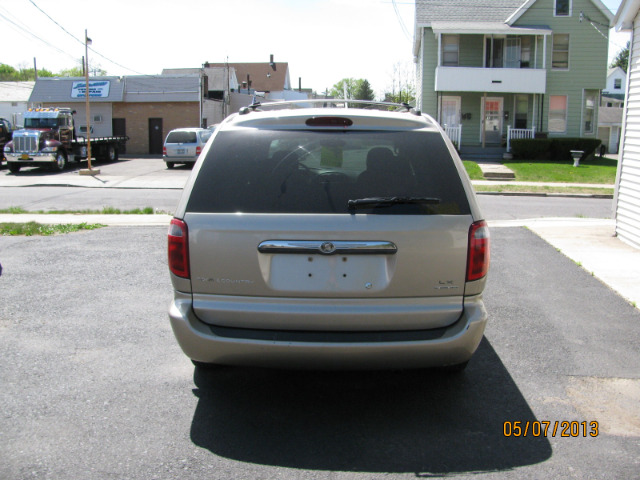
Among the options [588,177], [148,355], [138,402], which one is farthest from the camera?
→ [588,177]

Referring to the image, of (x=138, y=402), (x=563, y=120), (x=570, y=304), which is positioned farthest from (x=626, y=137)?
(x=563, y=120)

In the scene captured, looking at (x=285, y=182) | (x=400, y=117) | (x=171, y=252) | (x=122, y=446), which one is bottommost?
(x=122, y=446)

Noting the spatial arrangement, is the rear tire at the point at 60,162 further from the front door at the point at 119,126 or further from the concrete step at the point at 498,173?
the concrete step at the point at 498,173

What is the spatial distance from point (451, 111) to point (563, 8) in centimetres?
745

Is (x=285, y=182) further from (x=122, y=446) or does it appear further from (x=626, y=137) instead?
(x=626, y=137)

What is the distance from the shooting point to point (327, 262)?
3.67 m

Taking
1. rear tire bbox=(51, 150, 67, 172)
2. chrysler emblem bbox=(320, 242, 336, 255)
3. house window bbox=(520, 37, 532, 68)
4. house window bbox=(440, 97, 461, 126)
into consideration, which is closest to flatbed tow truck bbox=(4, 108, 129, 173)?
rear tire bbox=(51, 150, 67, 172)

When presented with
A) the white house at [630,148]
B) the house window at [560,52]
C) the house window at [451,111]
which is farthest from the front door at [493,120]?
the white house at [630,148]

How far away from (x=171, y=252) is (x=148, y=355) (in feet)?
5.20

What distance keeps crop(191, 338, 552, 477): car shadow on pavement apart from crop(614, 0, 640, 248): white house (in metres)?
6.30

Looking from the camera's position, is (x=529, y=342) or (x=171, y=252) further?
(x=529, y=342)

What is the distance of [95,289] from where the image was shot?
279 inches

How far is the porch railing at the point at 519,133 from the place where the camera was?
102 feet

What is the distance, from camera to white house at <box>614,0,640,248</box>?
995cm
